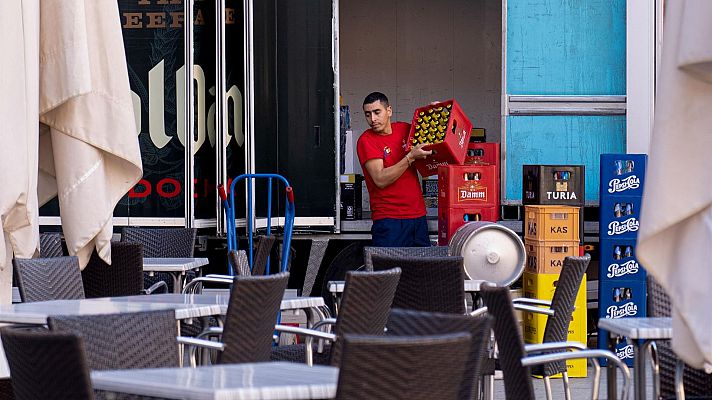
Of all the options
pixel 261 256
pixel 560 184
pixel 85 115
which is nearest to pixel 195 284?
pixel 261 256

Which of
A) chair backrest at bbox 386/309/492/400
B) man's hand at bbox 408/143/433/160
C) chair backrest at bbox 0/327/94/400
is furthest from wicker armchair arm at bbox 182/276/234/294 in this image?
chair backrest at bbox 0/327/94/400

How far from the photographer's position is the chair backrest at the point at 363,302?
4984 millimetres

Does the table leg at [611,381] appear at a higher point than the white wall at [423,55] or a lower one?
lower

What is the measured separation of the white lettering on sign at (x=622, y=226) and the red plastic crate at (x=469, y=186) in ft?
2.59

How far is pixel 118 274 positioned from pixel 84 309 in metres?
1.91

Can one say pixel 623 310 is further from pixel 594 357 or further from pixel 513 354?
pixel 513 354

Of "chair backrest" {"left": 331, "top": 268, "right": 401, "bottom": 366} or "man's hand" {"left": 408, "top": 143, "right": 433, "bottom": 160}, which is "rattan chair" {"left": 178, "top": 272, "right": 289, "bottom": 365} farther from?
"man's hand" {"left": 408, "top": 143, "right": 433, "bottom": 160}

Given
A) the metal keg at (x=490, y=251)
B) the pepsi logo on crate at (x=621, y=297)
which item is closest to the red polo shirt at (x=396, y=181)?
the metal keg at (x=490, y=251)

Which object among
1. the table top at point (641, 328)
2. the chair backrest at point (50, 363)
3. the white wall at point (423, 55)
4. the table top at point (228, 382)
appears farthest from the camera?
the white wall at point (423, 55)

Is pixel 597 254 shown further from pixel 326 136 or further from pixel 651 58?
pixel 326 136

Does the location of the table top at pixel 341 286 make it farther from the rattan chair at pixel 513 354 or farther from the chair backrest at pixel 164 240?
the chair backrest at pixel 164 240

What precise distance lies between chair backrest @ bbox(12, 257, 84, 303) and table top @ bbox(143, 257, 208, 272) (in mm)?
1514

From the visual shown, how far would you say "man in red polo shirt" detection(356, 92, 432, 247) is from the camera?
30.3ft

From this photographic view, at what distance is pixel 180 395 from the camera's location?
10.1ft
